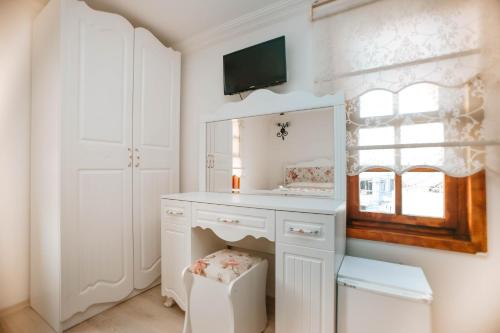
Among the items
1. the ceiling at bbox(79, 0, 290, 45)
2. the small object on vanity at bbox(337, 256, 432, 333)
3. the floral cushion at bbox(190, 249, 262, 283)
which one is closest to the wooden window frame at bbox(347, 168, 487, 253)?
the small object on vanity at bbox(337, 256, 432, 333)

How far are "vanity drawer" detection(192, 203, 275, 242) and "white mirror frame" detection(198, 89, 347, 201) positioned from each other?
0.51m

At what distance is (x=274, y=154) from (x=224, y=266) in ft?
2.78

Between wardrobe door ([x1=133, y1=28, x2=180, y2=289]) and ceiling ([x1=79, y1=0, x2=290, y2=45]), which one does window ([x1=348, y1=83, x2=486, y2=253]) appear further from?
wardrobe door ([x1=133, y1=28, x2=180, y2=289])

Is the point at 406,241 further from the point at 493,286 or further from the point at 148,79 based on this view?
the point at 148,79

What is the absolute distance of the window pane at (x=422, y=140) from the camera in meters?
1.22

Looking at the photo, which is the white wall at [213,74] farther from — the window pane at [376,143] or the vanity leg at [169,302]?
the vanity leg at [169,302]

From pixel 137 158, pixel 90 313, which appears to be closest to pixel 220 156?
pixel 137 158

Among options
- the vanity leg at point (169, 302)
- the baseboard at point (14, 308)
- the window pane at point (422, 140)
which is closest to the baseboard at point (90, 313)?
the vanity leg at point (169, 302)

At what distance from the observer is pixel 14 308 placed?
167 cm

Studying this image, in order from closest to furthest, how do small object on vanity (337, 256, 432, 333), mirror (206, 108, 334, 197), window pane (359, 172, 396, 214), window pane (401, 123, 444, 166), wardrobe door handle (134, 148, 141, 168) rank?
small object on vanity (337, 256, 432, 333), window pane (401, 123, 444, 166), window pane (359, 172, 396, 214), mirror (206, 108, 334, 197), wardrobe door handle (134, 148, 141, 168)

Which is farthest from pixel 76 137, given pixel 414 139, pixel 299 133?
pixel 414 139

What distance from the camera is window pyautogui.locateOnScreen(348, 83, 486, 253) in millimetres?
1224

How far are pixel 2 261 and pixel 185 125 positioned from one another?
1.73 metres

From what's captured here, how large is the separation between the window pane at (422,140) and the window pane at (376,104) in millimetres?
147
